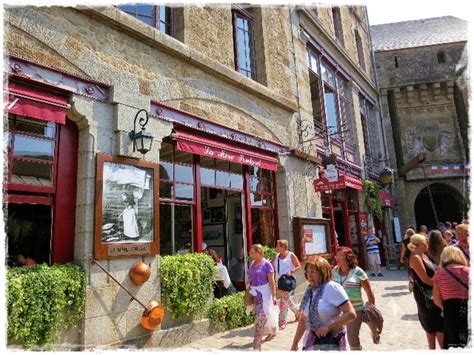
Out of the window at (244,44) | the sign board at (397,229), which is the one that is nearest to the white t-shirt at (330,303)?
the window at (244,44)

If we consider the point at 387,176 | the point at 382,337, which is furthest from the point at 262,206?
the point at 387,176

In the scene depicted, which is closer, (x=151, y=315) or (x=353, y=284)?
(x=353, y=284)

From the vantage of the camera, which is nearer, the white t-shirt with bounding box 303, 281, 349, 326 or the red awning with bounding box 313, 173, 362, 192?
the white t-shirt with bounding box 303, 281, 349, 326

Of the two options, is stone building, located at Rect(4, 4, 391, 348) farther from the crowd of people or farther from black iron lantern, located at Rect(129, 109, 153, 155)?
the crowd of people

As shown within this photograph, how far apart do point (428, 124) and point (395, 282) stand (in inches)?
426

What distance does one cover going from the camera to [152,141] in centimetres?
525

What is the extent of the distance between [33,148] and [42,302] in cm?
177

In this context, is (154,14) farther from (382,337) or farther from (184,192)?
(382,337)

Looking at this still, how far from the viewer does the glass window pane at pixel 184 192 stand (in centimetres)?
589

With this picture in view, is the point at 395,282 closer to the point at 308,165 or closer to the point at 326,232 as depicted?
the point at 326,232

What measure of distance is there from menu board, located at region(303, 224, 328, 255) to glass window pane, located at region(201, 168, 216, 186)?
259 cm

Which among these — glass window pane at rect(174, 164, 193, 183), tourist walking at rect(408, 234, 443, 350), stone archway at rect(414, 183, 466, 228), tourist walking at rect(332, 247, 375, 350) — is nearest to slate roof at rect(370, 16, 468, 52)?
stone archway at rect(414, 183, 466, 228)

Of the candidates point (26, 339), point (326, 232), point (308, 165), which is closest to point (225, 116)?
point (308, 165)

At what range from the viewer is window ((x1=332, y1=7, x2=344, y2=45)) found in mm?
13492
